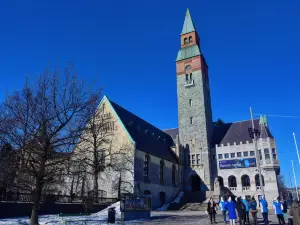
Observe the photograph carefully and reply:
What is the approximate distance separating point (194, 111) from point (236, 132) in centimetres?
961

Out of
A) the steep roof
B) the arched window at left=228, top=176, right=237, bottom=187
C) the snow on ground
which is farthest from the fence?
the steep roof

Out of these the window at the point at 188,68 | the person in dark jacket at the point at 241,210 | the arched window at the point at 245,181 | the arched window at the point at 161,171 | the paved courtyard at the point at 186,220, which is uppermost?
the window at the point at 188,68

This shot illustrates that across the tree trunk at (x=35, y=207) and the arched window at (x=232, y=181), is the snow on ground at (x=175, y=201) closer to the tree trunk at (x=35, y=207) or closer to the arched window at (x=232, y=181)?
the arched window at (x=232, y=181)

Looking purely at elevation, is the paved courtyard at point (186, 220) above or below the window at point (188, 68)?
below

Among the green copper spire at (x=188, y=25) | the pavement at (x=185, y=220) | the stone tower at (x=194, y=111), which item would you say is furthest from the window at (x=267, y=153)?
the green copper spire at (x=188, y=25)

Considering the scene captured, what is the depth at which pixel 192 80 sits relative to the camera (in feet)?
184

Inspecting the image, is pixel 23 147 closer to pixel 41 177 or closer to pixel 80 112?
pixel 41 177

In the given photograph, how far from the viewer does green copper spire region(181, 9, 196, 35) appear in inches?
2404

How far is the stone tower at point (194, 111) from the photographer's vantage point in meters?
51.2

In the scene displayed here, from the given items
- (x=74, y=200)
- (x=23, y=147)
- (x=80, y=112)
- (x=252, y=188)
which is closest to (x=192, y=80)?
(x=252, y=188)

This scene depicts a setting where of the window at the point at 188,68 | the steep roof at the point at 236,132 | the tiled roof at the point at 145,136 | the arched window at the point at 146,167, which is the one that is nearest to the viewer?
the arched window at the point at 146,167

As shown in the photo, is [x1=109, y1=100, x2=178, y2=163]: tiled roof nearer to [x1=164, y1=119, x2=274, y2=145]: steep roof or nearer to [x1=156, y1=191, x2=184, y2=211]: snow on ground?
[x1=156, y1=191, x2=184, y2=211]: snow on ground

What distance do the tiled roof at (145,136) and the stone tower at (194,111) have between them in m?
4.08

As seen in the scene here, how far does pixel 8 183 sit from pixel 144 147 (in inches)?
950
